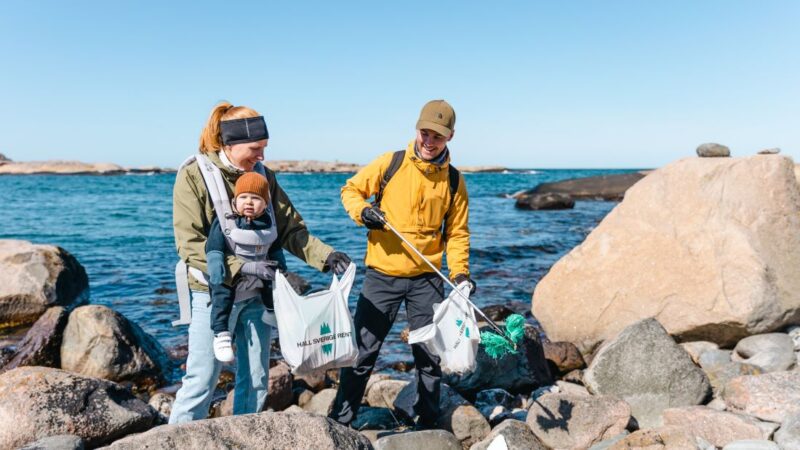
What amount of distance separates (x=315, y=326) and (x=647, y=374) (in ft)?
11.2

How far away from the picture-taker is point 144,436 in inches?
118

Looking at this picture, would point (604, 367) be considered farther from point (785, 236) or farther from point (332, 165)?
Answer: point (332, 165)

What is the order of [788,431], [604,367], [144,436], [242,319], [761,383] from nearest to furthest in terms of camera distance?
[144,436], [242,319], [788,431], [761,383], [604,367]

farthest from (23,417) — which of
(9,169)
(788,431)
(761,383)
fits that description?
(9,169)

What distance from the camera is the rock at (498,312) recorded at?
9.47 m

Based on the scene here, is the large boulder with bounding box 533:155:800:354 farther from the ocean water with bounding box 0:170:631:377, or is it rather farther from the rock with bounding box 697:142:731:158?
the rock with bounding box 697:142:731:158

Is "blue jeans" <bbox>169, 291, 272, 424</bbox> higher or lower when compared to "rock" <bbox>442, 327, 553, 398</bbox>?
higher

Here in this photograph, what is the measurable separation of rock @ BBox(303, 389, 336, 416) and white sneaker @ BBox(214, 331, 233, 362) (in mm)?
2799

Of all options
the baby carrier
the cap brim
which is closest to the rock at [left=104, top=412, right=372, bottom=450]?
the baby carrier

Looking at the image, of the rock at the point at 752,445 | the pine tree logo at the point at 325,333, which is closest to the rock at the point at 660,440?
the rock at the point at 752,445

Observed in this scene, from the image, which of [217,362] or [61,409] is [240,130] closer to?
[217,362]

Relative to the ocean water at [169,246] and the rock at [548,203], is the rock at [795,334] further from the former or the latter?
the rock at [548,203]

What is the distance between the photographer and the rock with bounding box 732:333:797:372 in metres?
5.91

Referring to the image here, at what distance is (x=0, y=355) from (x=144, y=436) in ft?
18.0
